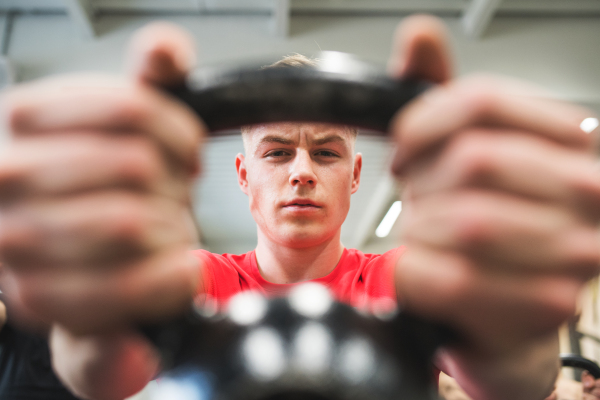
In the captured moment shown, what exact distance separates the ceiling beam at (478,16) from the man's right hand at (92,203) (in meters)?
3.02

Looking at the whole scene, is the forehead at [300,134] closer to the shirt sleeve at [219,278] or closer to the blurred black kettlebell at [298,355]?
the shirt sleeve at [219,278]

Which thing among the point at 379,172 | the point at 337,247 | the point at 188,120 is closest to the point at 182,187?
the point at 188,120

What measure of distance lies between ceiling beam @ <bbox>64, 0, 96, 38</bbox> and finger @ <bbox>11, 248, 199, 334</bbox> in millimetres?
3053

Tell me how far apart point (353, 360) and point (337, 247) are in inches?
26.4

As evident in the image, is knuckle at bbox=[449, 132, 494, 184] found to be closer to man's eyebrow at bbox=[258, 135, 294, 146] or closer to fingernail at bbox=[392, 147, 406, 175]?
fingernail at bbox=[392, 147, 406, 175]

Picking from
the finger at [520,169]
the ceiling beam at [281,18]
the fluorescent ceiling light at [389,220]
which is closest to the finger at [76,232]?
the finger at [520,169]

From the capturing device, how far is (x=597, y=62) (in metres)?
2.83

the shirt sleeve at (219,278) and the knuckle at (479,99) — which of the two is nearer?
the knuckle at (479,99)

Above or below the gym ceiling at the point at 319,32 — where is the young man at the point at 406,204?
below

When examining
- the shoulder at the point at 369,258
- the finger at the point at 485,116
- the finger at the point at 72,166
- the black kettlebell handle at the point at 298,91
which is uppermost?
the shoulder at the point at 369,258

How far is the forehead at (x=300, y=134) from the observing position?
80 centimetres

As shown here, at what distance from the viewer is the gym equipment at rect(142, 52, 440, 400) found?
0.27 meters

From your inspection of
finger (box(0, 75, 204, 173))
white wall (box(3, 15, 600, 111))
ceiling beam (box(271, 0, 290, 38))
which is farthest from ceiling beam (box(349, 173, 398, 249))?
finger (box(0, 75, 204, 173))

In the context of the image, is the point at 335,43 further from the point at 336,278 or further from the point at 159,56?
the point at 159,56
